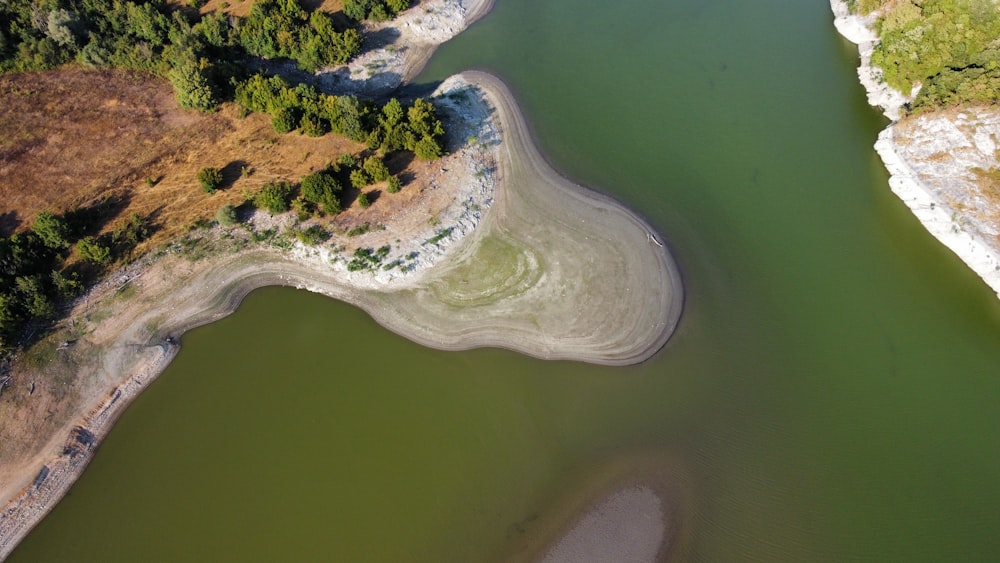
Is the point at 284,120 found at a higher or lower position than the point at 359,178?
higher

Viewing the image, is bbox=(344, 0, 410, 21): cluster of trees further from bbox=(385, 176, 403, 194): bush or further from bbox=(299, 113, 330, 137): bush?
bbox=(385, 176, 403, 194): bush

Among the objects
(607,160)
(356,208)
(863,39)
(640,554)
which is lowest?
(640,554)

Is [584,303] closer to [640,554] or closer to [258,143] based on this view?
[640,554]

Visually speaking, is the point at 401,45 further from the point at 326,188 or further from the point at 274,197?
the point at 274,197

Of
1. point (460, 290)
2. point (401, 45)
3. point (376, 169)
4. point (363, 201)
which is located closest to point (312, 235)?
point (363, 201)

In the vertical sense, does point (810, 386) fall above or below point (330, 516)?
above

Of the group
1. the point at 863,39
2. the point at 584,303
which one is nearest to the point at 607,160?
the point at 584,303

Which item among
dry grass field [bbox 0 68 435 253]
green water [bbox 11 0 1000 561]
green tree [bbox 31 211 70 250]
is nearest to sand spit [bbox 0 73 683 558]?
green water [bbox 11 0 1000 561]
